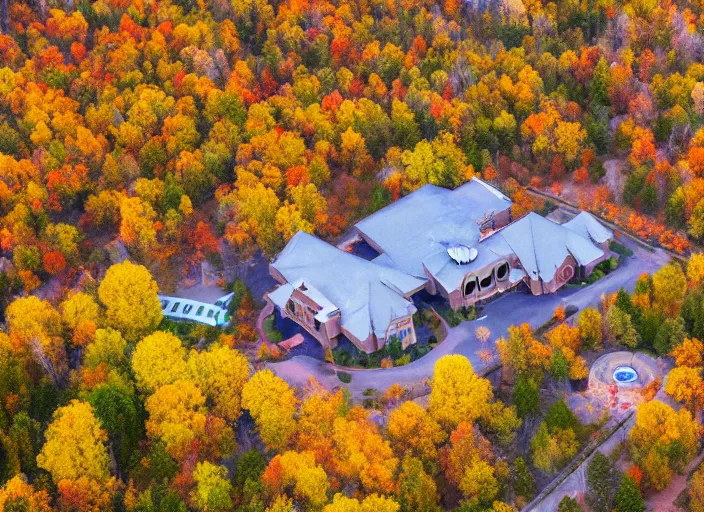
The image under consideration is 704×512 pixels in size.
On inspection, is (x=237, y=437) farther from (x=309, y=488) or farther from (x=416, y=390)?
(x=416, y=390)

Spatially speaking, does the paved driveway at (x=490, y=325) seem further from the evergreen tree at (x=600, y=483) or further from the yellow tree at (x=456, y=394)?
the evergreen tree at (x=600, y=483)

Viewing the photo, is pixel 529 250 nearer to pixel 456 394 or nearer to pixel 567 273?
pixel 567 273

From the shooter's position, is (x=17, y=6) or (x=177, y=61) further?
(x=17, y=6)

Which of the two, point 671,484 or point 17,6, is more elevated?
point 17,6

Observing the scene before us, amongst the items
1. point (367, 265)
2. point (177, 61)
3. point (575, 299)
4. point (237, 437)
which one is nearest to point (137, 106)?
point (177, 61)

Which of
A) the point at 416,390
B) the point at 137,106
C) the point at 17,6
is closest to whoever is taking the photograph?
the point at 416,390

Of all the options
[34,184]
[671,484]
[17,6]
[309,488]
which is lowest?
[671,484]
